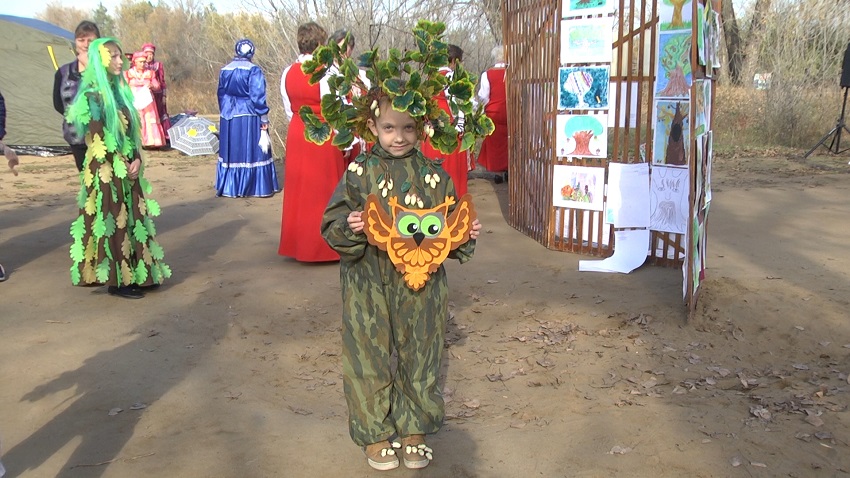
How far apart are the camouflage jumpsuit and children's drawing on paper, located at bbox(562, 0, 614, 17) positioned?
403 cm

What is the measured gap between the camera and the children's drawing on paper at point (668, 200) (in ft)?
20.9

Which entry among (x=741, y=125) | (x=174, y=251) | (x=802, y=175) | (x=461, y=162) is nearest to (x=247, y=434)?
(x=174, y=251)

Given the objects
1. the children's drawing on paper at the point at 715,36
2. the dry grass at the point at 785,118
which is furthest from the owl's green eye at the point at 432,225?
the dry grass at the point at 785,118

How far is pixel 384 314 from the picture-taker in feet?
10.9

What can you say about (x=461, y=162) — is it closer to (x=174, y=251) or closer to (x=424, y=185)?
(x=174, y=251)

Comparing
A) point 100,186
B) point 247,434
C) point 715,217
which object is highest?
point 100,186

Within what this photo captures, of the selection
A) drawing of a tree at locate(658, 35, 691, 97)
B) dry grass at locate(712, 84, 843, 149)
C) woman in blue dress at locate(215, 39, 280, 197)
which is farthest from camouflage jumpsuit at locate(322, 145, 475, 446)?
dry grass at locate(712, 84, 843, 149)

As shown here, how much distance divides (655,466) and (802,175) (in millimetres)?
9693

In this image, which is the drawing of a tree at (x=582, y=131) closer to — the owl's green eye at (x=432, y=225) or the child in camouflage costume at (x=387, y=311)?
the child in camouflage costume at (x=387, y=311)

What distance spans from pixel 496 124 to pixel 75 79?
19.5ft

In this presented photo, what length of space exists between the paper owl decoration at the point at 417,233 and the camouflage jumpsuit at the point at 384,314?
0.11 m

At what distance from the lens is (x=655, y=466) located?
3465 mm

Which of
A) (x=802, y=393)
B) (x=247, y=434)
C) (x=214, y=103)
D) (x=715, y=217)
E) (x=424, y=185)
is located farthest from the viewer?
(x=214, y=103)

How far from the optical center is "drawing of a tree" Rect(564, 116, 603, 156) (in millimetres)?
6902
